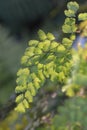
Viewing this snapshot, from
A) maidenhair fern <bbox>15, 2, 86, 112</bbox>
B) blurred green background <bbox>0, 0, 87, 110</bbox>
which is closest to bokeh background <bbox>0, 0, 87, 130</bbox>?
blurred green background <bbox>0, 0, 87, 110</bbox>

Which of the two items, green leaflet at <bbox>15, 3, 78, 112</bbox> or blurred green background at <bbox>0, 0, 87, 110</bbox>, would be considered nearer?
green leaflet at <bbox>15, 3, 78, 112</bbox>

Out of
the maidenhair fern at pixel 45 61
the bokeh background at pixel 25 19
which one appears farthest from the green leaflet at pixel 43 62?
the bokeh background at pixel 25 19

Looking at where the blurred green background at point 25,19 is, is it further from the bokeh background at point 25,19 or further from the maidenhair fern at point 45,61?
the maidenhair fern at point 45,61

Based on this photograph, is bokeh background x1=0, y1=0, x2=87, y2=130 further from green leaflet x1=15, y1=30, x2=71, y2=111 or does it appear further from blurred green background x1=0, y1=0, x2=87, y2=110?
green leaflet x1=15, y1=30, x2=71, y2=111

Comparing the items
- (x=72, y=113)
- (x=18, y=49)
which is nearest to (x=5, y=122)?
(x=72, y=113)

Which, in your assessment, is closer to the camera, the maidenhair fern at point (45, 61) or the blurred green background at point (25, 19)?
the maidenhair fern at point (45, 61)

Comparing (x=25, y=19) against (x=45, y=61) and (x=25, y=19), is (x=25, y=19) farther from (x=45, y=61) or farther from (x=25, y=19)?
(x=45, y=61)

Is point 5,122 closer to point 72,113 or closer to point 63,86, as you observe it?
point 63,86

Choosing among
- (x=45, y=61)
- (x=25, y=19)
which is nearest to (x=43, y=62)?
(x=45, y=61)
